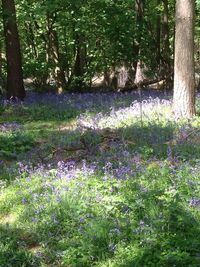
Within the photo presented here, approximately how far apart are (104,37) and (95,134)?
12010 millimetres

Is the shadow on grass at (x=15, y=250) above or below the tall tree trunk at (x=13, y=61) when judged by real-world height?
below

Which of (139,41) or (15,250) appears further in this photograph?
(139,41)

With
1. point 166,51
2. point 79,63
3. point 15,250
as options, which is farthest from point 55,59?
point 15,250

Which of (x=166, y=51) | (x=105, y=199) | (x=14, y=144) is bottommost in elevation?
(x=105, y=199)

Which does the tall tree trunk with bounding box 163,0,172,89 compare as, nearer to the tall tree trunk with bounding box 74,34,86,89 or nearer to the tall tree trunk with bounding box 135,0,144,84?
the tall tree trunk with bounding box 135,0,144,84

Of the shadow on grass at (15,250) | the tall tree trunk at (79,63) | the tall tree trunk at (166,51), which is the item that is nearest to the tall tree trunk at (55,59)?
the tall tree trunk at (79,63)

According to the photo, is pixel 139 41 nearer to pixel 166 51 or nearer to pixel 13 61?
pixel 166 51

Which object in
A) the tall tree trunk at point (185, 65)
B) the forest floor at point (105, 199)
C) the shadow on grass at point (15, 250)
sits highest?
the tall tree trunk at point (185, 65)

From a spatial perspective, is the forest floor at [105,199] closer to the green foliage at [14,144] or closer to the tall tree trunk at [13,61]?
the green foliage at [14,144]

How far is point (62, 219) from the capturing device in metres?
5.68

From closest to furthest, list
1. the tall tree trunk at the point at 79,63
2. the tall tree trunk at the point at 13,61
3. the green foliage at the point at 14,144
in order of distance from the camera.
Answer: the green foliage at the point at 14,144
the tall tree trunk at the point at 13,61
the tall tree trunk at the point at 79,63

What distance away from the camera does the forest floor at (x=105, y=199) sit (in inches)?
191

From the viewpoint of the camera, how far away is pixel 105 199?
5.81 metres

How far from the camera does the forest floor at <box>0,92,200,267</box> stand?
486cm
